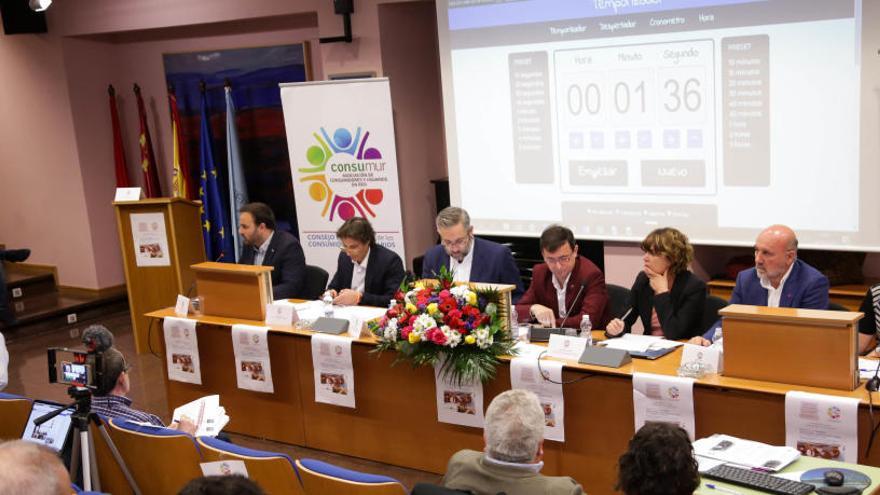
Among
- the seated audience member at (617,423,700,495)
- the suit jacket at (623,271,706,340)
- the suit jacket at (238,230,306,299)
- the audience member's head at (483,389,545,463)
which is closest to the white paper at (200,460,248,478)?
the audience member's head at (483,389,545,463)

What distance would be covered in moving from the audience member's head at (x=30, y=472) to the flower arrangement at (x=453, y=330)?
2312mm

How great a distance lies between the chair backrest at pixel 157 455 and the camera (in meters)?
3.79

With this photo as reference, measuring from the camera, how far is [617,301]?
5.11 meters

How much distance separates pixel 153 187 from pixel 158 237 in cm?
204

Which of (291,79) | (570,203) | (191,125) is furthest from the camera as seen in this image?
(191,125)

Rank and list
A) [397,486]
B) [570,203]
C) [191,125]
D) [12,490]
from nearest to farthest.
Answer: [12,490]
[397,486]
[570,203]
[191,125]

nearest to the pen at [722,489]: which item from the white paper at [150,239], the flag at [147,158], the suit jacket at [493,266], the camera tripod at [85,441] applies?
the camera tripod at [85,441]

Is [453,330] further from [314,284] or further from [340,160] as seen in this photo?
[340,160]

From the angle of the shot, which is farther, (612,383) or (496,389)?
(496,389)

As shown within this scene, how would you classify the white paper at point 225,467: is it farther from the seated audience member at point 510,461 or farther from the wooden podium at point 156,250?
the wooden podium at point 156,250

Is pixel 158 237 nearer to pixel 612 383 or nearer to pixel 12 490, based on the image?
pixel 612 383

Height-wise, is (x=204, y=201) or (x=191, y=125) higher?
(x=191, y=125)

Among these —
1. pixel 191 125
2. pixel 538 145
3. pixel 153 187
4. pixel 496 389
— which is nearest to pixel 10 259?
pixel 153 187

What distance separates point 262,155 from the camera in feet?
29.3
